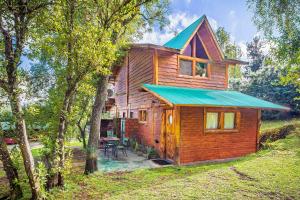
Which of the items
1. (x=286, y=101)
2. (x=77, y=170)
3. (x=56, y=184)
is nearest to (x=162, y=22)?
(x=77, y=170)

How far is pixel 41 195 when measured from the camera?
5.16 meters

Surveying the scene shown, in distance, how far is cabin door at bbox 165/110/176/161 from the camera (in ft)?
31.8

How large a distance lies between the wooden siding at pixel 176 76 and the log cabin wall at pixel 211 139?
2.36m

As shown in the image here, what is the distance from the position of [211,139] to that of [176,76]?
12.7 ft

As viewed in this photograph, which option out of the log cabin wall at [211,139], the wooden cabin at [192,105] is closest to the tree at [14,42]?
the wooden cabin at [192,105]

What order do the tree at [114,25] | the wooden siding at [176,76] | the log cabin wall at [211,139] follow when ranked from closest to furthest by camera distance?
the tree at [114,25] → the log cabin wall at [211,139] → the wooden siding at [176,76]

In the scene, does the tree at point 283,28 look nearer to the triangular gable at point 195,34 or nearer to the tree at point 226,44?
the triangular gable at point 195,34

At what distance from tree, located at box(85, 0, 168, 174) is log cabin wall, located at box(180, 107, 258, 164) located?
377 centimetres

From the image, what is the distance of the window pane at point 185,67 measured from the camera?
1185 centimetres

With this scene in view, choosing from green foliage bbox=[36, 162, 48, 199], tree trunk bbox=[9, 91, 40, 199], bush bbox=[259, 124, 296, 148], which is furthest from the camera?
bush bbox=[259, 124, 296, 148]

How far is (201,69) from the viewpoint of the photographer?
12.5 meters

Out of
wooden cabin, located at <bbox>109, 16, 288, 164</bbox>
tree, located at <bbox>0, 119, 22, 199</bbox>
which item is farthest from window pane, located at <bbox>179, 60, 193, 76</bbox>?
tree, located at <bbox>0, 119, 22, 199</bbox>

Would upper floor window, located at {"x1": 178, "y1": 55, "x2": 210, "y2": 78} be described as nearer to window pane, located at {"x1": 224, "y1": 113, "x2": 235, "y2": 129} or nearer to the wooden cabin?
the wooden cabin

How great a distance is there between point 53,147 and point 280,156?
9477 mm
